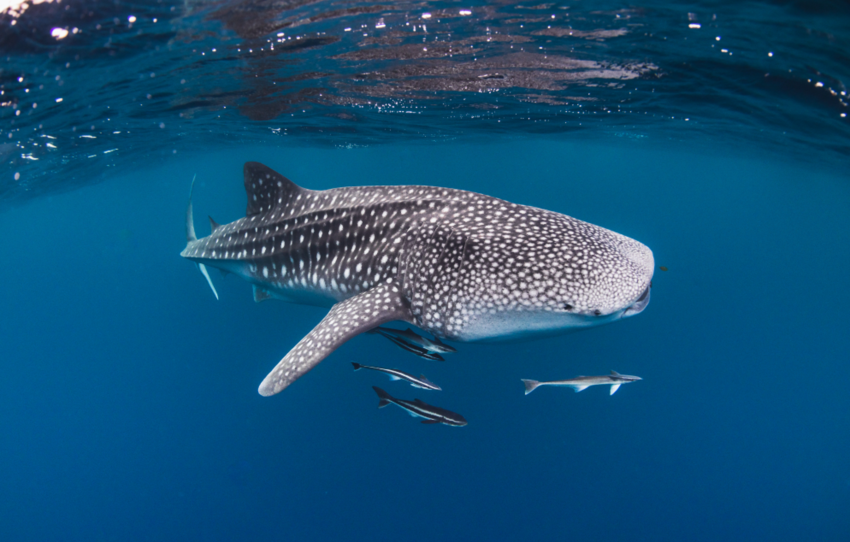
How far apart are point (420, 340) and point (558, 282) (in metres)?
1.48

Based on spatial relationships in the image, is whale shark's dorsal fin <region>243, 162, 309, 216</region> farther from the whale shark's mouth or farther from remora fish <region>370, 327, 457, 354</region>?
the whale shark's mouth

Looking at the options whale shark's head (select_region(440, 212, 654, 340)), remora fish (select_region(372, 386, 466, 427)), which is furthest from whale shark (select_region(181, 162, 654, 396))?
remora fish (select_region(372, 386, 466, 427))

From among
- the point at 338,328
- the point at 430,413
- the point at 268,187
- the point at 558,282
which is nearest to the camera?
the point at 558,282

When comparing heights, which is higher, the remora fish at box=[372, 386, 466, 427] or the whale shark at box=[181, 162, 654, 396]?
the whale shark at box=[181, 162, 654, 396]

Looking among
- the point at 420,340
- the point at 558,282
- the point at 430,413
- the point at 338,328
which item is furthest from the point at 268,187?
the point at 558,282

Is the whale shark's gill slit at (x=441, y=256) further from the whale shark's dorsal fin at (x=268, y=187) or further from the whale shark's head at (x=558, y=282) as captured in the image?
the whale shark's dorsal fin at (x=268, y=187)

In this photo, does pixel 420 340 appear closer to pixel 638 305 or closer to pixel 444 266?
pixel 444 266

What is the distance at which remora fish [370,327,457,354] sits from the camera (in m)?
3.79

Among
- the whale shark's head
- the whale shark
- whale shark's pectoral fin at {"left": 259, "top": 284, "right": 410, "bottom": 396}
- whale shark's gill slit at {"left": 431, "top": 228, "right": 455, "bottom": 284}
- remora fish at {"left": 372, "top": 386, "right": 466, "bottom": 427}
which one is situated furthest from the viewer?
remora fish at {"left": 372, "top": 386, "right": 466, "bottom": 427}

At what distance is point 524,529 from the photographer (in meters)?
14.3

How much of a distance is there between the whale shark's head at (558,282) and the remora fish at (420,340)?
0.30 meters

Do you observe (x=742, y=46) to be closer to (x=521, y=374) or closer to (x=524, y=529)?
(x=521, y=374)

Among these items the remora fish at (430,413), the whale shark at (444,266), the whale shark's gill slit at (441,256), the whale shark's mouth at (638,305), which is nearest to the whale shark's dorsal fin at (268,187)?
the whale shark at (444,266)

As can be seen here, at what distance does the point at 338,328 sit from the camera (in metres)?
3.63
